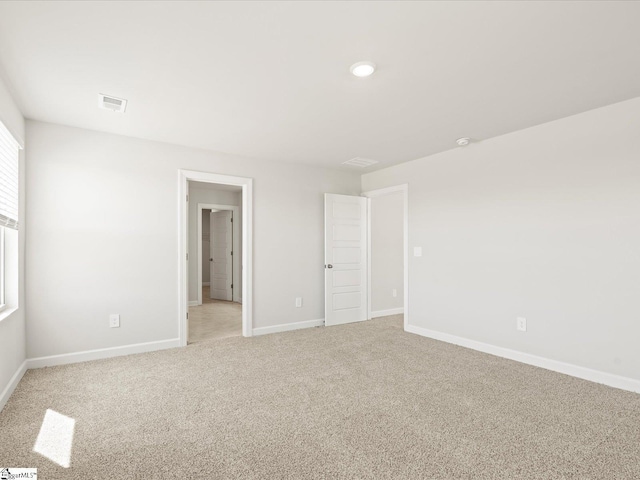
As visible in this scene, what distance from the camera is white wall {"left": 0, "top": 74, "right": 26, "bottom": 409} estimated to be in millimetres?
2529

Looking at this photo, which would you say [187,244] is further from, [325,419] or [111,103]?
[325,419]

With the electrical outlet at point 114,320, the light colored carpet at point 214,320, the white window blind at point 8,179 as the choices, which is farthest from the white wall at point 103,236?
the light colored carpet at point 214,320

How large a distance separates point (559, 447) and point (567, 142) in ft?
8.55

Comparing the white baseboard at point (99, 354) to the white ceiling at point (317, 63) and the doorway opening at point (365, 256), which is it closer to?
the doorway opening at point (365, 256)

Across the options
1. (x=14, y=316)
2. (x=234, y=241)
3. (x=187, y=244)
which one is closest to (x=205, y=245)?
(x=234, y=241)

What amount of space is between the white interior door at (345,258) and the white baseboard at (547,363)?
123 cm

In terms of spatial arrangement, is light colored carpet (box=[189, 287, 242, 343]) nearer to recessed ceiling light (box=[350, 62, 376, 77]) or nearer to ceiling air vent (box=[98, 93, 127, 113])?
ceiling air vent (box=[98, 93, 127, 113])

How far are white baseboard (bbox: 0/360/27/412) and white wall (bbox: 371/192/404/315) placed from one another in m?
4.38

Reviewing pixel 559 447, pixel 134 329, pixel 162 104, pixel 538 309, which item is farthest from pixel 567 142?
pixel 134 329

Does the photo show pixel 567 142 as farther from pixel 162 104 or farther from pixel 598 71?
pixel 162 104

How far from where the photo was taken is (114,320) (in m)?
3.66

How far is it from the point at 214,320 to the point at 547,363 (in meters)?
4.56

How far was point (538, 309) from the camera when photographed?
3.39 m

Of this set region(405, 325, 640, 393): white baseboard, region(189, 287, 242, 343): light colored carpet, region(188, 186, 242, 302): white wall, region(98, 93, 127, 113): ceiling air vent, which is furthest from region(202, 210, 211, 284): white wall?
region(405, 325, 640, 393): white baseboard
